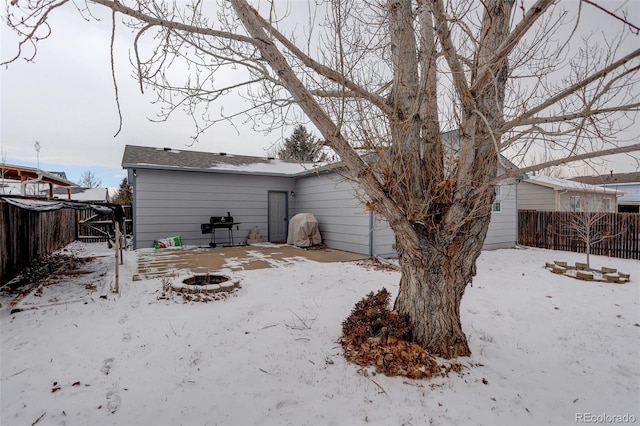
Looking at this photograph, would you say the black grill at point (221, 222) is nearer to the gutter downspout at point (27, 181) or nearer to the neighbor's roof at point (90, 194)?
the gutter downspout at point (27, 181)

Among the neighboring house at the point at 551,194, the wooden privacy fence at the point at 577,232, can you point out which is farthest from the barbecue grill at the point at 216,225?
the neighboring house at the point at 551,194

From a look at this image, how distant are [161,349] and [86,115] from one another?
312 inches

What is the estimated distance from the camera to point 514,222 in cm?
1088

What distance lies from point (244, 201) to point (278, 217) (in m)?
1.48

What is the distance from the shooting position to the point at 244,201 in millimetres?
11062

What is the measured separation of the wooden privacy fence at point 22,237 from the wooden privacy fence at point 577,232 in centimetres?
1145

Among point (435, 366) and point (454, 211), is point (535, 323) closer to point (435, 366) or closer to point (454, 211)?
point (435, 366)

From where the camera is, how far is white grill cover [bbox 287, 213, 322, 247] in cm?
1000

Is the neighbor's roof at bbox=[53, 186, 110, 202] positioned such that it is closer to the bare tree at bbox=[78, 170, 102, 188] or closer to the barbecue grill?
the bare tree at bbox=[78, 170, 102, 188]

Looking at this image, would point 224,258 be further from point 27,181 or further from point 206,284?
point 27,181

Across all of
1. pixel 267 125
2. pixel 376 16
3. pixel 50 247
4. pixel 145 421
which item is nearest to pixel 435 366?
pixel 145 421

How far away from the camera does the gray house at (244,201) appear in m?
9.08

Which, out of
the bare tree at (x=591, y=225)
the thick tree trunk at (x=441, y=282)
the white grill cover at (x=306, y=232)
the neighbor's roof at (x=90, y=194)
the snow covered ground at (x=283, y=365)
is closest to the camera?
the snow covered ground at (x=283, y=365)

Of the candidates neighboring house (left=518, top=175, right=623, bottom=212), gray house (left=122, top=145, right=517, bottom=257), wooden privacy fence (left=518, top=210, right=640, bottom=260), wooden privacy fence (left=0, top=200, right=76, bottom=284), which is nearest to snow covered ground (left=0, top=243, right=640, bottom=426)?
wooden privacy fence (left=0, top=200, right=76, bottom=284)
